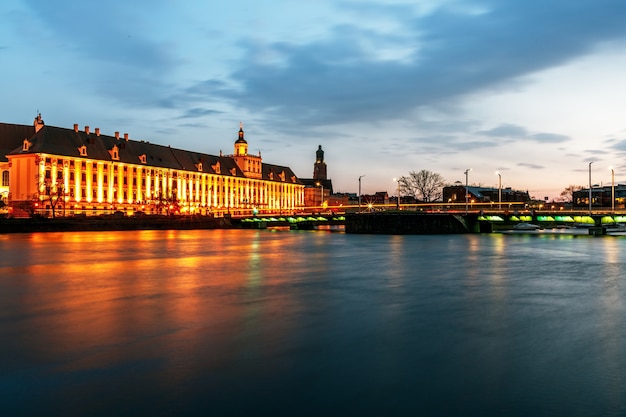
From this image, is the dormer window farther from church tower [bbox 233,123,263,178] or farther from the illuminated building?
church tower [bbox 233,123,263,178]

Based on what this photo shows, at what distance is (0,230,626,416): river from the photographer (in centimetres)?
966

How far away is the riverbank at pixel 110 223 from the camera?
86269 millimetres

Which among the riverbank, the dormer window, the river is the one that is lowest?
the river

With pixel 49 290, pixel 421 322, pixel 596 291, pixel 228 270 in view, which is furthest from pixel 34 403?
pixel 228 270

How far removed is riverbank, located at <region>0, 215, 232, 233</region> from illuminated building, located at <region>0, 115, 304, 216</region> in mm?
13311

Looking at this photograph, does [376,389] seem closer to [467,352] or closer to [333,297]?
[467,352]

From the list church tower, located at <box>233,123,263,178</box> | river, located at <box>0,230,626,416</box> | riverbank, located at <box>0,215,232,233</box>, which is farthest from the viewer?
church tower, located at <box>233,123,263,178</box>

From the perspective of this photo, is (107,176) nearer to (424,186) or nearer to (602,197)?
(424,186)

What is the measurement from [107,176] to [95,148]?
6.95 m

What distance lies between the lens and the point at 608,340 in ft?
46.9

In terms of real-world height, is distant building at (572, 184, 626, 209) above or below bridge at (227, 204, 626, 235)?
above

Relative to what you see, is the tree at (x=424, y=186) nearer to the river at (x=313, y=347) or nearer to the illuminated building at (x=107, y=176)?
the illuminated building at (x=107, y=176)

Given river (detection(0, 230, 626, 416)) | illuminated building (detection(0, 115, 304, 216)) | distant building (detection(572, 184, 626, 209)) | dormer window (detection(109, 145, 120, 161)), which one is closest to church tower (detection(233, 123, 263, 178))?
illuminated building (detection(0, 115, 304, 216))

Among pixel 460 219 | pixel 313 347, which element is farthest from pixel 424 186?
pixel 313 347
